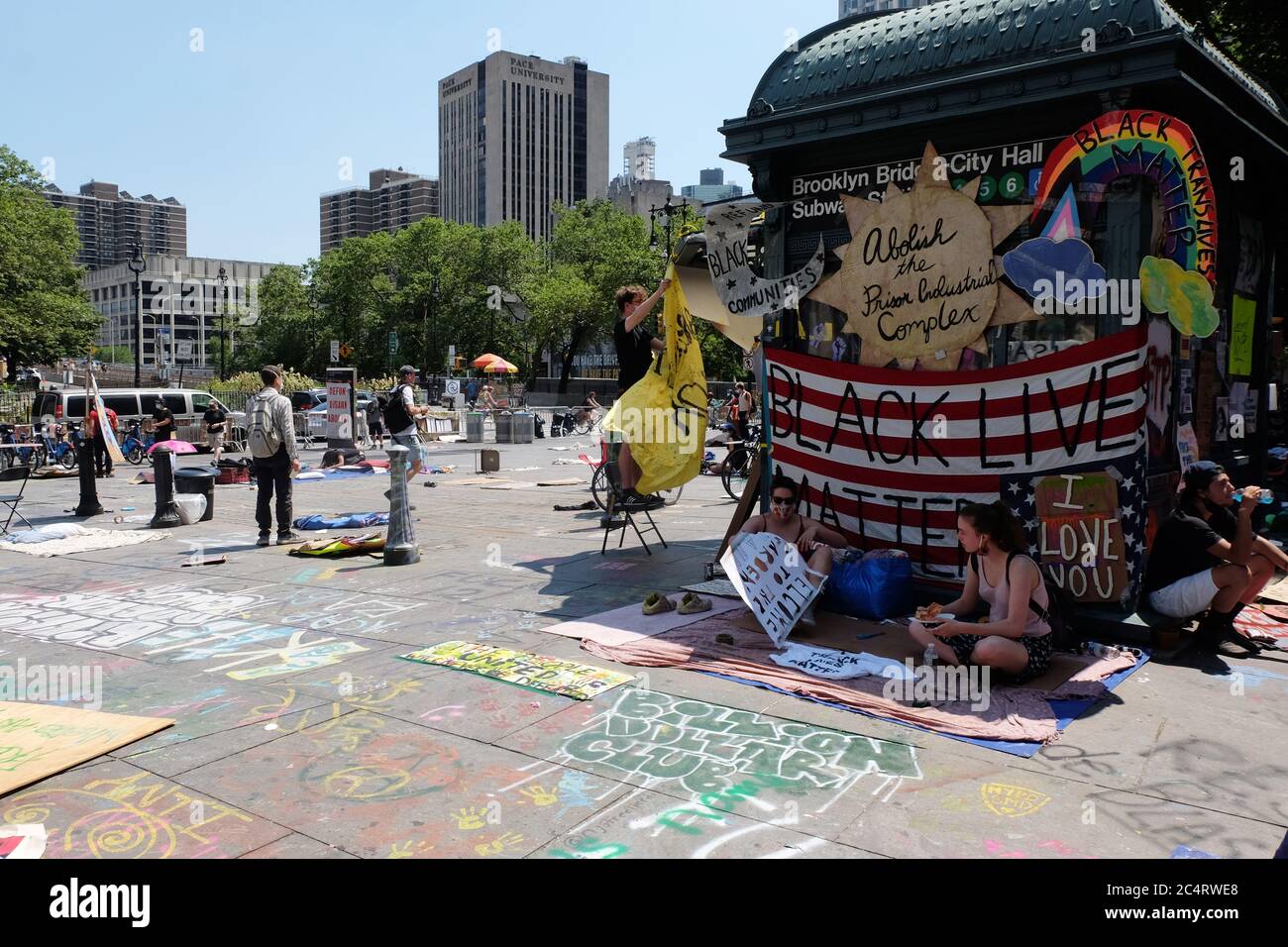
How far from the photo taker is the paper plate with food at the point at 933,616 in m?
6.04

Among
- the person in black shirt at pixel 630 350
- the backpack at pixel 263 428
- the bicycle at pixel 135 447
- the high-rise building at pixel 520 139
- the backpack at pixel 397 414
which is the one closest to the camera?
the person in black shirt at pixel 630 350

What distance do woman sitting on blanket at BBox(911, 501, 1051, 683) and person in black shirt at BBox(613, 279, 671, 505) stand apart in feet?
13.7

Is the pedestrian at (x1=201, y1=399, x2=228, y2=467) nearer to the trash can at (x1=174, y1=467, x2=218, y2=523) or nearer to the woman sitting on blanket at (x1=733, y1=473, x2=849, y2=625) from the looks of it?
the trash can at (x1=174, y1=467, x2=218, y2=523)

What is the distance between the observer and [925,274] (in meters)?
7.39

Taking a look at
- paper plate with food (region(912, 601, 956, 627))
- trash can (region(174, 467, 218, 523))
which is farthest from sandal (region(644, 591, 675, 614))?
trash can (region(174, 467, 218, 523))

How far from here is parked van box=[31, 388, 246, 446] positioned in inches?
1025

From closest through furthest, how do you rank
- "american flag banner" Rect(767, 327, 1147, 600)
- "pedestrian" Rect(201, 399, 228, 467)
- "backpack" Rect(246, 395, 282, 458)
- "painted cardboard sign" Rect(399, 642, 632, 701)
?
"painted cardboard sign" Rect(399, 642, 632, 701)
"american flag banner" Rect(767, 327, 1147, 600)
"backpack" Rect(246, 395, 282, 458)
"pedestrian" Rect(201, 399, 228, 467)

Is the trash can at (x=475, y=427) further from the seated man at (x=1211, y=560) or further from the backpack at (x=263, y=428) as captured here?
the seated man at (x=1211, y=560)

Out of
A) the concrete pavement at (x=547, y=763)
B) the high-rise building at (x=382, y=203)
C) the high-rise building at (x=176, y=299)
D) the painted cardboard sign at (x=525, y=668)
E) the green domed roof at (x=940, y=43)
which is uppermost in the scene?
the high-rise building at (x=382, y=203)

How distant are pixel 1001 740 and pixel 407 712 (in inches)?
128

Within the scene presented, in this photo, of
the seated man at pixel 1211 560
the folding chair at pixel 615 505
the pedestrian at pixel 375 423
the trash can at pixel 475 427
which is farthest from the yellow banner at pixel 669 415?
the pedestrian at pixel 375 423

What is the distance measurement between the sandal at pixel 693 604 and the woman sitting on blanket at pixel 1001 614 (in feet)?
7.12

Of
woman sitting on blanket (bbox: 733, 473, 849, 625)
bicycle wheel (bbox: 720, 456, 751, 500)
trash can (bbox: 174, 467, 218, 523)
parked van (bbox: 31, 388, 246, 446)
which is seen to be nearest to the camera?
woman sitting on blanket (bbox: 733, 473, 849, 625)

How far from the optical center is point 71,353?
151 ft
